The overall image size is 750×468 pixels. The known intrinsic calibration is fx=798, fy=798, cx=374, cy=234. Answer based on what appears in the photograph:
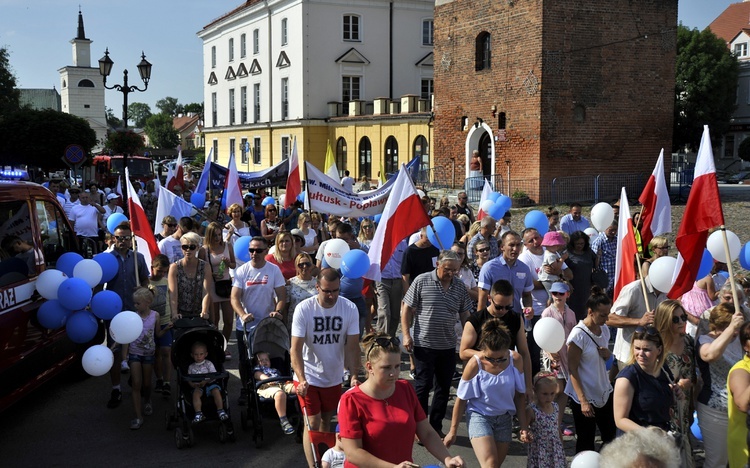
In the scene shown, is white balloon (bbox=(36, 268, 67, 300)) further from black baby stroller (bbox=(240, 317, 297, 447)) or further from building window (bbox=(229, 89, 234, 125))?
building window (bbox=(229, 89, 234, 125))

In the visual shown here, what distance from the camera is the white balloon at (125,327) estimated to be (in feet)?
24.6

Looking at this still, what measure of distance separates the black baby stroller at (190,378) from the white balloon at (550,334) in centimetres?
289

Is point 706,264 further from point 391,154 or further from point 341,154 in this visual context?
point 341,154

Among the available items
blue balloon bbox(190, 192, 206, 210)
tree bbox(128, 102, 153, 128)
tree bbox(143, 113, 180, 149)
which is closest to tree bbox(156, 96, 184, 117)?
tree bbox(128, 102, 153, 128)

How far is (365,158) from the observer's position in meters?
43.4

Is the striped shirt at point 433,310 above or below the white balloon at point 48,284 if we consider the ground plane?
below

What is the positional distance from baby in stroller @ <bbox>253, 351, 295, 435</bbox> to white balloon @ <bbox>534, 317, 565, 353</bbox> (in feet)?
7.17

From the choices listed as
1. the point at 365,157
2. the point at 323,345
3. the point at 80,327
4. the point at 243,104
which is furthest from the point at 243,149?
the point at 323,345

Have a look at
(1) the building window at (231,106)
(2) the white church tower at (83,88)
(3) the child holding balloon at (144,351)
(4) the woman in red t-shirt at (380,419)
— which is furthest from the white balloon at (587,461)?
(2) the white church tower at (83,88)

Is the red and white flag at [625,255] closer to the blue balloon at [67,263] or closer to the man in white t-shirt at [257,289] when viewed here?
the man in white t-shirt at [257,289]

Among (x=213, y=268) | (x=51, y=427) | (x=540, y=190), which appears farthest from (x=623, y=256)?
(x=540, y=190)

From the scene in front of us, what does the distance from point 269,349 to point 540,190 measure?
849 inches

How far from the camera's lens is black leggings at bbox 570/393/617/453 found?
645 cm

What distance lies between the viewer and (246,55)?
5309 cm
